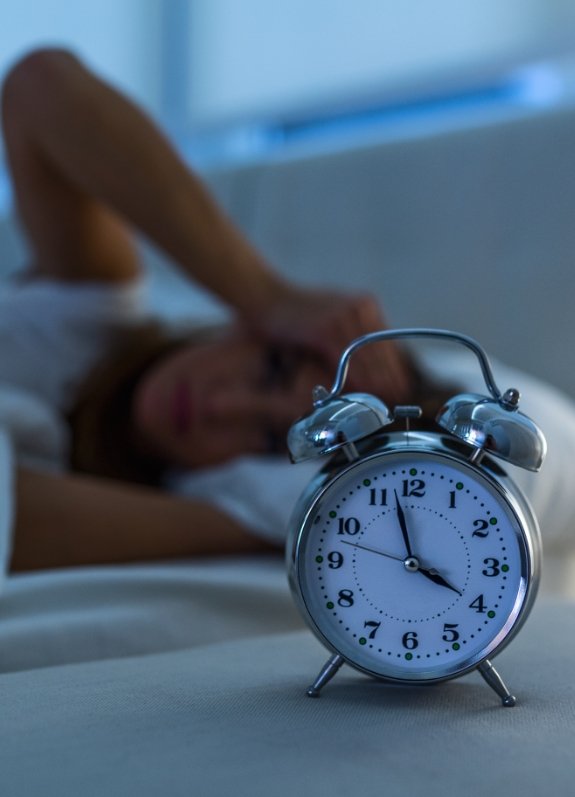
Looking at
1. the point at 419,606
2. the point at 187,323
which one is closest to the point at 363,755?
the point at 419,606

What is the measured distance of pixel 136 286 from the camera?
203 centimetres

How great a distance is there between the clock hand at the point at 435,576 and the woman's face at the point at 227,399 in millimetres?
833

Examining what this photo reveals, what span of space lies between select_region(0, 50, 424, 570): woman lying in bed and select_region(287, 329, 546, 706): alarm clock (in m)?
0.65

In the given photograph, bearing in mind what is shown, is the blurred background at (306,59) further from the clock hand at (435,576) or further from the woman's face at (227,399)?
the clock hand at (435,576)

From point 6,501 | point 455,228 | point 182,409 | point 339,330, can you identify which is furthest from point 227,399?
point 455,228

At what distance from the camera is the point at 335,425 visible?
2.43ft

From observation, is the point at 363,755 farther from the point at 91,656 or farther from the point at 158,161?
the point at 158,161

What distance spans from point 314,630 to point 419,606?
0.28ft

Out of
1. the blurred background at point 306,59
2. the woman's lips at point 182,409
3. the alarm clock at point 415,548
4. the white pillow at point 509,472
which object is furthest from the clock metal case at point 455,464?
the blurred background at point 306,59

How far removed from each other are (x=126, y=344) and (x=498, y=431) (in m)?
1.34

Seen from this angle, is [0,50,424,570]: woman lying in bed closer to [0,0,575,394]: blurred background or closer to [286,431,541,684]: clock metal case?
[0,0,575,394]: blurred background

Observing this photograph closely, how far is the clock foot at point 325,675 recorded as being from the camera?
2.51 feet

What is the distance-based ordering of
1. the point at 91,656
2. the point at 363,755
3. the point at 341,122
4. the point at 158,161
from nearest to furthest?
the point at 363,755 < the point at 91,656 < the point at 158,161 < the point at 341,122

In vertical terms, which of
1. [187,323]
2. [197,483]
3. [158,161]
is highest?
Answer: [158,161]
